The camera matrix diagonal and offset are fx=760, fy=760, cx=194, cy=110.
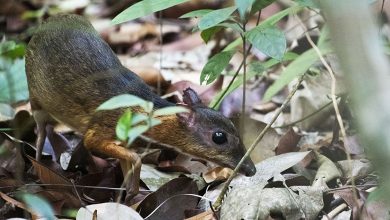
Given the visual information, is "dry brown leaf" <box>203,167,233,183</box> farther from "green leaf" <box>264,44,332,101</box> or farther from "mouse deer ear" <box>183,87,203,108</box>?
"green leaf" <box>264,44,332,101</box>

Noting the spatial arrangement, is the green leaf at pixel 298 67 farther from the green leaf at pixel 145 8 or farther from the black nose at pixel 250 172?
the green leaf at pixel 145 8

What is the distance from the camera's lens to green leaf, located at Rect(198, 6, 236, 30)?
12.5 feet

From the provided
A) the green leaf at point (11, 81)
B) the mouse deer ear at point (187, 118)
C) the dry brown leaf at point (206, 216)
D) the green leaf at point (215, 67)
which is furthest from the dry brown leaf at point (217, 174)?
the green leaf at point (11, 81)

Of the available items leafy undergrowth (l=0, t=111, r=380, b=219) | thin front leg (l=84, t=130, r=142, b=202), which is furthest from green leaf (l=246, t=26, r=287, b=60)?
thin front leg (l=84, t=130, r=142, b=202)

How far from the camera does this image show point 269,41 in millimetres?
3939

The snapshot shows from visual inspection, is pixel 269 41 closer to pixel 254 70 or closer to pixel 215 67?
pixel 215 67

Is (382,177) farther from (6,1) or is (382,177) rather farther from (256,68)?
(6,1)

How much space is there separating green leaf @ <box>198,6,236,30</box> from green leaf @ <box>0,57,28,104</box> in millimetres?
918

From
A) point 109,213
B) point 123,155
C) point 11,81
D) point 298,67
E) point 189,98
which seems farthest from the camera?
point 298,67

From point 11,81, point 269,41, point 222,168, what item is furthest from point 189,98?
point 11,81

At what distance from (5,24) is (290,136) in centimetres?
434

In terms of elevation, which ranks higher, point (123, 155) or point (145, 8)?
point (145, 8)

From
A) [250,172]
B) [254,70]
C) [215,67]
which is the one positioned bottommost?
[250,172]

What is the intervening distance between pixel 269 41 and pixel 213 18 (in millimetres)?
327
